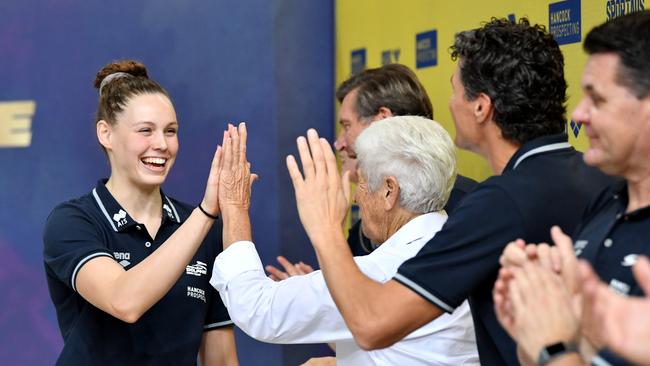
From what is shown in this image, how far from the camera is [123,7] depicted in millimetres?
3533

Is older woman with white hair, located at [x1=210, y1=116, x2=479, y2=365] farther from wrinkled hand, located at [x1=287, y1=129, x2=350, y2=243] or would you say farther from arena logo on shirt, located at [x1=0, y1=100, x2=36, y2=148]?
arena logo on shirt, located at [x1=0, y1=100, x2=36, y2=148]

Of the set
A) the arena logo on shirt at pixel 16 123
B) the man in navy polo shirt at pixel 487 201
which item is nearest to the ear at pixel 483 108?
the man in navy polo shirt at pixel 487 201

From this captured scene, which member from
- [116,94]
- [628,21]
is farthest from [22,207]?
[628,21]

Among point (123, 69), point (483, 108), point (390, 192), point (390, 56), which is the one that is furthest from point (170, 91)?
point (483, 108)

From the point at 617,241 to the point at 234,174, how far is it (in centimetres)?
106

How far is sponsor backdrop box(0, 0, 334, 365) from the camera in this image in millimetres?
3439

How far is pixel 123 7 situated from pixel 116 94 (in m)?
1.14

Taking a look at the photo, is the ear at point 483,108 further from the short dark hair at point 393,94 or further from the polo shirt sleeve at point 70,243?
the short dark hair at point 393,94

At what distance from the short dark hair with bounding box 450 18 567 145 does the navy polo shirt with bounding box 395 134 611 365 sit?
12 centimetres

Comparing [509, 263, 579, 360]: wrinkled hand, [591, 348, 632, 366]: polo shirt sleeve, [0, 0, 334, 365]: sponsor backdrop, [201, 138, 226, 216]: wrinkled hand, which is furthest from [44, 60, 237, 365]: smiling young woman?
[591, 348, 632, 366]: polo shirt sleeve

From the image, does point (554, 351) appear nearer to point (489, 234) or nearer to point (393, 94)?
point (489, 234)

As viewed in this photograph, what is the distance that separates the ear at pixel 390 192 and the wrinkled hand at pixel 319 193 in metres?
0.19

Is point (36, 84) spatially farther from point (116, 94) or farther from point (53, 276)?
point (53, 276)

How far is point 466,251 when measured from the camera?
165 cm
